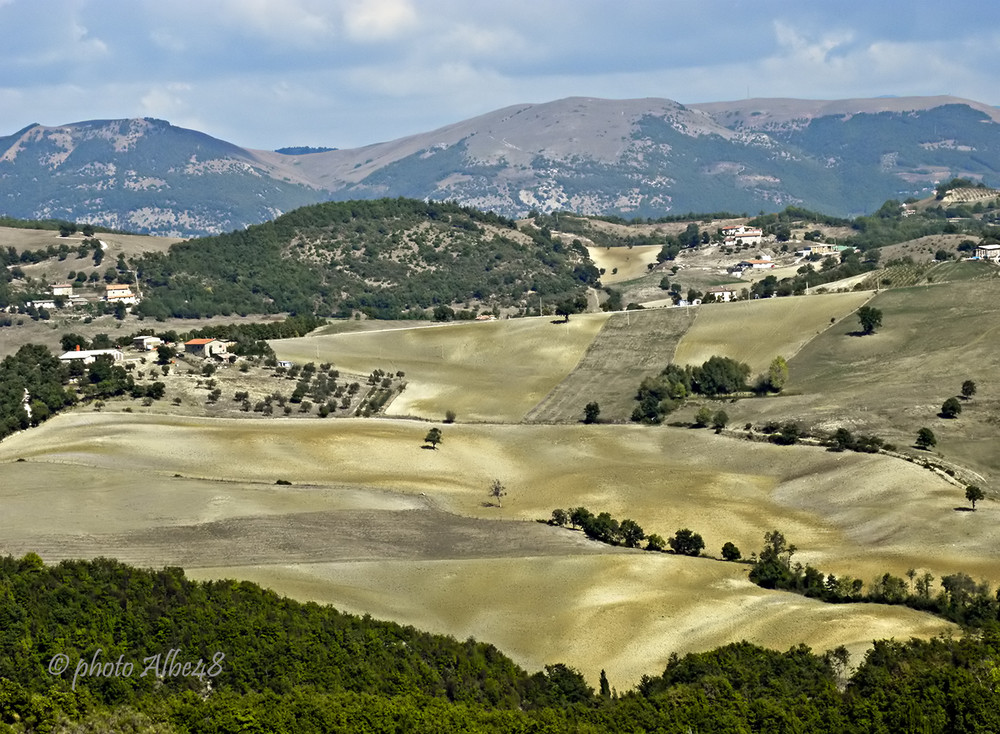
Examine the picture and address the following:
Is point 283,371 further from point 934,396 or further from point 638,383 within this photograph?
point 934,396

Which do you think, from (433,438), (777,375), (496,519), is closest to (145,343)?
(433,438)

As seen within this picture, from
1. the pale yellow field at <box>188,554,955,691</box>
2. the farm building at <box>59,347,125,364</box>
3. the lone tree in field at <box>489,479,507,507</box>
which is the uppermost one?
the farm building at <box>59,347,125,364</box>

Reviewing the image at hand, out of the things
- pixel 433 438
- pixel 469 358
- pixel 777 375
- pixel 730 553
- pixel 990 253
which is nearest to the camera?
pixel 730 553

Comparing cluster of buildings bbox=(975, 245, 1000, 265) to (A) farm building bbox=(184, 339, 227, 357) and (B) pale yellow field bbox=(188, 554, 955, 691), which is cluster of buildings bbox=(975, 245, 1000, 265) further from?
(B) pale yellow field bbox=(188, 554, 955, 691)

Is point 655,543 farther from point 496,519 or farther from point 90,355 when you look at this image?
point 90,355

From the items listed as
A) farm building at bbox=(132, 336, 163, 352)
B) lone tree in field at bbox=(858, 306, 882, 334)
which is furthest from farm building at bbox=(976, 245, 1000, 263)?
farm building at bbox=(132, 336, 163, 352)

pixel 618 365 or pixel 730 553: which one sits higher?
pixel 618 365
